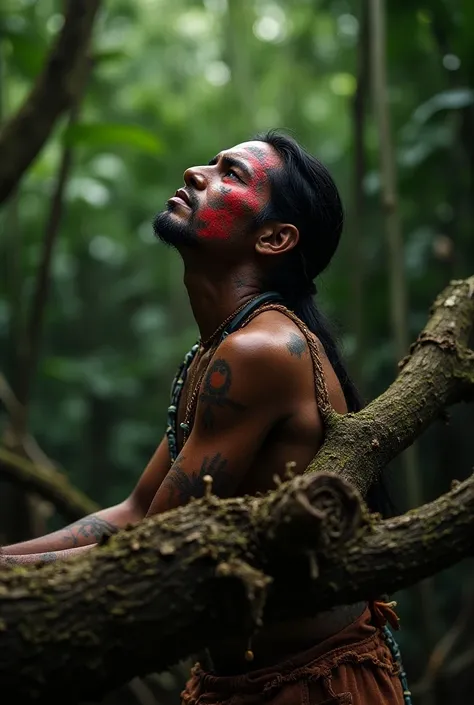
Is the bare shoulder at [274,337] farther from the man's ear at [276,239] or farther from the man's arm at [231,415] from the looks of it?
the man's ear at [276,239]

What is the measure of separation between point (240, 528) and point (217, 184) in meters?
1.24

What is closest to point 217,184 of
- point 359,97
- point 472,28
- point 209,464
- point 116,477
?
point 209,464

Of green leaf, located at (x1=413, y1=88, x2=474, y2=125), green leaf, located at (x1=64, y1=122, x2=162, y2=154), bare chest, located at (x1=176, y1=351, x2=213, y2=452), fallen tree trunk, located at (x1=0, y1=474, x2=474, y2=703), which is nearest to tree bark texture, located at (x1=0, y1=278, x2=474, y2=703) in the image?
fallen tree trunk, located at (x1=0, y1=474, x2=474, y2=703)

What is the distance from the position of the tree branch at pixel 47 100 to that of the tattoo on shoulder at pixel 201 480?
1.97 metres

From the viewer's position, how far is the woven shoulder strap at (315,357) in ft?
7.11

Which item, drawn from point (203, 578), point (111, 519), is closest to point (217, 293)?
point (111, 519)

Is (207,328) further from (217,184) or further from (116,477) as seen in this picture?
(116,477)

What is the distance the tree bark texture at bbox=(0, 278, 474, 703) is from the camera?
4.29 feet

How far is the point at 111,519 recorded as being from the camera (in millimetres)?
2586

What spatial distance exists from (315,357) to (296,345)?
70 millimetres

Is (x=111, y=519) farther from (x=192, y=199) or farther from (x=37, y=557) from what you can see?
(x=192, y=199)

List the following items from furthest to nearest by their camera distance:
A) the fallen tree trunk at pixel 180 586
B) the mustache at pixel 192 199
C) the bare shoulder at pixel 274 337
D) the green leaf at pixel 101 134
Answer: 1. the green leaf at pixel 101 134
2. the mustache at pixel 192 199
3. the bare shoulder at pixel 274 337
4. the fallen tree trunk at pixel 180 586

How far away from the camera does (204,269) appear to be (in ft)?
7.81

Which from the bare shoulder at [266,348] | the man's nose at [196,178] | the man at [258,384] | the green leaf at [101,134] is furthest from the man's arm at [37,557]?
the green leaf at [101,134]
